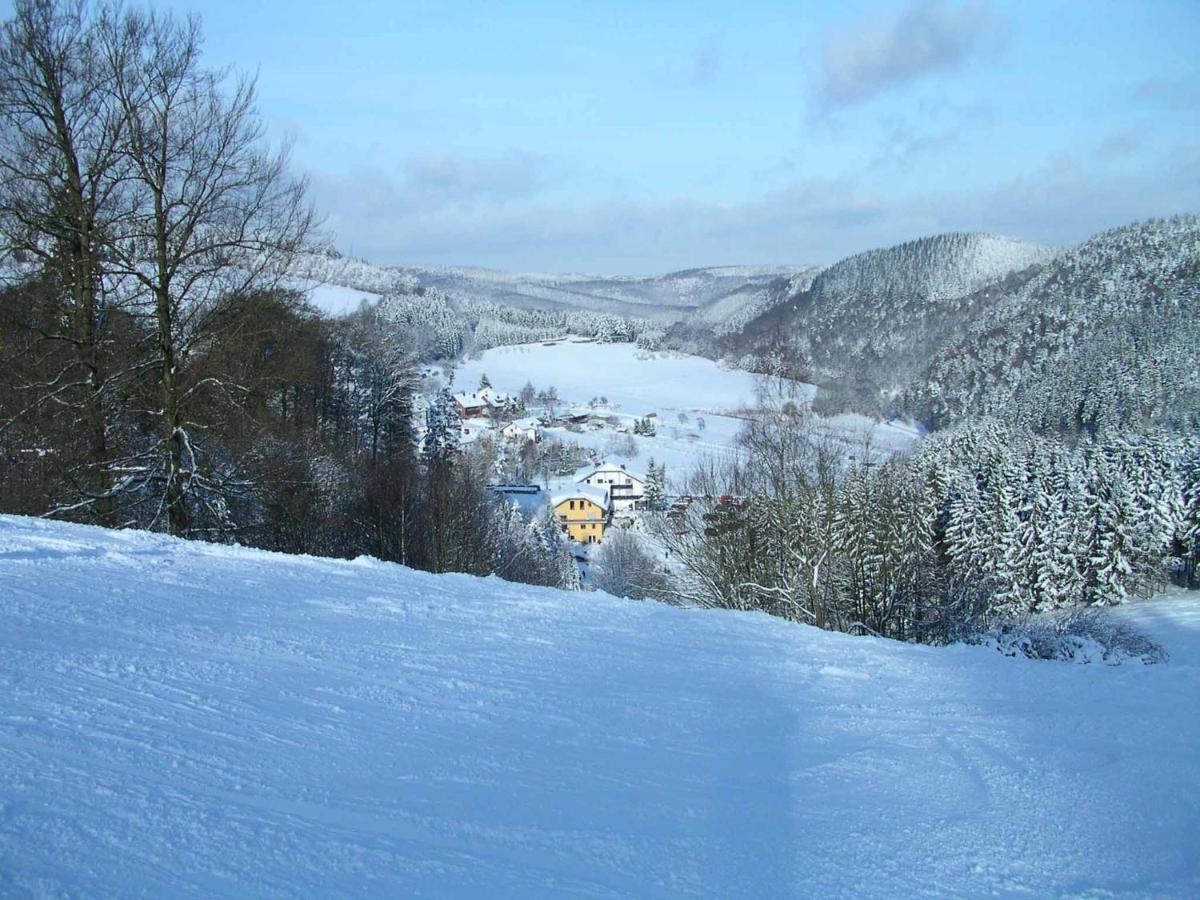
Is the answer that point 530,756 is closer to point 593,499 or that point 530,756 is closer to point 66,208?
point 66,208

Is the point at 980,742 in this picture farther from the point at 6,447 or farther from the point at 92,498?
the point at 6,447

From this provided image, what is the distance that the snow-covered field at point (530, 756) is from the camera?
271 cm

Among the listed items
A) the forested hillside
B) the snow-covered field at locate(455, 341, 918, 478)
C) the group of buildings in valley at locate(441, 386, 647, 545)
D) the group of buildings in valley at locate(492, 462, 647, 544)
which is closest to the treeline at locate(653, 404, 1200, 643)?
the group of buildings in valley at locate(441, 386, 647, 545)

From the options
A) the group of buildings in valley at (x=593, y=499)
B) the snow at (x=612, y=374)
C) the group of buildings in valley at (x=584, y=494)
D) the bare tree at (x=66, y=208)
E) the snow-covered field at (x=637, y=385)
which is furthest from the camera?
the snow at (x=612, y=374)

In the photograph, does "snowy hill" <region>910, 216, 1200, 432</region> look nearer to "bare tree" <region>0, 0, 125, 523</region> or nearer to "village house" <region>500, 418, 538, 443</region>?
"village house" <region>500, 418, 538, 443</region>

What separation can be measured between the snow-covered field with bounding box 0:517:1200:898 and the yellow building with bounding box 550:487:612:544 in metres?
50.7

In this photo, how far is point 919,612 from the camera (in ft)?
46.7

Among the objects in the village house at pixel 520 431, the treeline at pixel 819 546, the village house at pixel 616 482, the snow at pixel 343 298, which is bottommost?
the village house at pixel 616 482

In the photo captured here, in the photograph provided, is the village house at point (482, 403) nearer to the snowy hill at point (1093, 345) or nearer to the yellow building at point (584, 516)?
the yellow building at point (584, 516)

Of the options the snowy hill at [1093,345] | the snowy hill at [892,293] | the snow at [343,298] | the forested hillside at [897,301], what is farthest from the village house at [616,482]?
the snowy hill at [892,293]

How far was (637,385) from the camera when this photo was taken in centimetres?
10875

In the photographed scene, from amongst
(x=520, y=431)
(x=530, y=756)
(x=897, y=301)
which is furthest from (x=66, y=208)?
(x=897, y=301)

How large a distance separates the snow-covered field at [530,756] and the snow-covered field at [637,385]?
4856 centimetres

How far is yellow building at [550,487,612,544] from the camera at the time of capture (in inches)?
2242
